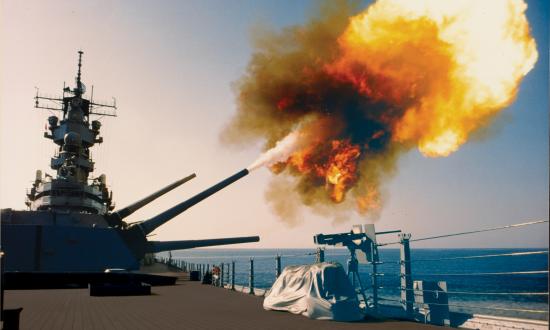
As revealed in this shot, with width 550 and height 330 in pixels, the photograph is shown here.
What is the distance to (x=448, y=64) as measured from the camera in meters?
10.9

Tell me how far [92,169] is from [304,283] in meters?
24.4

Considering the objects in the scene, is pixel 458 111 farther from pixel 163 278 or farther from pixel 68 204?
pixel 68 204

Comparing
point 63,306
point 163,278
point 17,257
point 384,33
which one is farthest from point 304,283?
point 17,257

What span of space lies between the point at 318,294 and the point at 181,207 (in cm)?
1402

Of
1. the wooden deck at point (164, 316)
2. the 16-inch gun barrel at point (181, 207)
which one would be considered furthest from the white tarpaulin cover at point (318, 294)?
the 16-inch gun barrel at point (181, 207)

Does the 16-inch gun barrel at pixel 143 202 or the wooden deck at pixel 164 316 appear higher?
the 16-inch gun barrel at pixel 143 202

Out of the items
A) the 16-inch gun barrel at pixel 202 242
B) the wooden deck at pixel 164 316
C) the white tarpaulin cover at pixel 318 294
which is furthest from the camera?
the 16-inch gun barrel at pixel 202 242

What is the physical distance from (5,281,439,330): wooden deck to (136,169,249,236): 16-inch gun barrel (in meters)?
8.88

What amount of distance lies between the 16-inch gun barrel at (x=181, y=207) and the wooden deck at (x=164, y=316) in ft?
29.1

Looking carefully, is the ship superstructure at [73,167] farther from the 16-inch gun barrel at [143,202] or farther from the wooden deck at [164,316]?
the wooden deck at [164,316]

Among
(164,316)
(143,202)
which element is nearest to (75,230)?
(143,202)

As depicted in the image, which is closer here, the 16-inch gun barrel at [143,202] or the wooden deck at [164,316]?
the wooden deck at [164,316]

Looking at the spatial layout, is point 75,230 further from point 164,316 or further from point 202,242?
point 164,316

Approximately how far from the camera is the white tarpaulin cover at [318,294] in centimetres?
755
